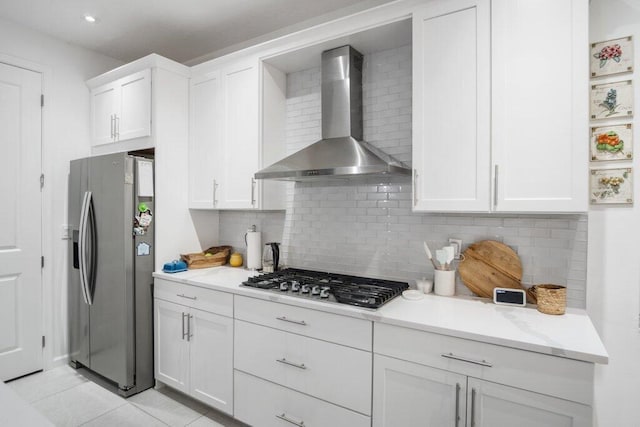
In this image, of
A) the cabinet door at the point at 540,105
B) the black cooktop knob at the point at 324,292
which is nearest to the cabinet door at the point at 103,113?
the black cooktop knob at the point at 324,292

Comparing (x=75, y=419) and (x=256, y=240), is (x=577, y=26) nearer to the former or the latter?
(x=256, y=240)

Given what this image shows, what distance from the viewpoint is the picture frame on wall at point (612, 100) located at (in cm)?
172

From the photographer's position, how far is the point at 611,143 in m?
1.76

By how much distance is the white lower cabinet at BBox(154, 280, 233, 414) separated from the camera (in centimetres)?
228

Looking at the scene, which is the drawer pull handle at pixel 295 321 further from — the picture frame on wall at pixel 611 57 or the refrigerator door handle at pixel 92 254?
the picture frame on wall at pixel 611 57

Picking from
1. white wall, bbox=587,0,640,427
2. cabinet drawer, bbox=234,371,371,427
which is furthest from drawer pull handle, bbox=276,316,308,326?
white wall, bbox=587,0,640,427

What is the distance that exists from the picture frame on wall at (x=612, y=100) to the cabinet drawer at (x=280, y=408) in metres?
1.98

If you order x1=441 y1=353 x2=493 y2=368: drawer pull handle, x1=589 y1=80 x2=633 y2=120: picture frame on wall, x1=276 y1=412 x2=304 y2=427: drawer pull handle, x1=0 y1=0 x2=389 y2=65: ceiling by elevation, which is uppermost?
x1=0 y1=0 x2=389 y2=65: ceiling

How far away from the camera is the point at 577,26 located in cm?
156

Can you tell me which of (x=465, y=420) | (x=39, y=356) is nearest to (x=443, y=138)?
(x=465, y=420)

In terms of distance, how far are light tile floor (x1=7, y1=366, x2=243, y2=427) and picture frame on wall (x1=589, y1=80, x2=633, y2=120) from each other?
9.41 ft

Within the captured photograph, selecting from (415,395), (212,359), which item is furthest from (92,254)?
(415,395)

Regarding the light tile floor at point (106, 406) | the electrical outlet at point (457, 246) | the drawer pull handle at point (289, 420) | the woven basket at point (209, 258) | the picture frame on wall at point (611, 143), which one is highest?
the picture frame on wall at point (611, 143)

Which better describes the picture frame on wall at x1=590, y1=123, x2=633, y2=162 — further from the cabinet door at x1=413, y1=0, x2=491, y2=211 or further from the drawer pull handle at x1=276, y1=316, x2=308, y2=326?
the drawer pull handle at x1=276, y1=316, x2=308, y2=326
